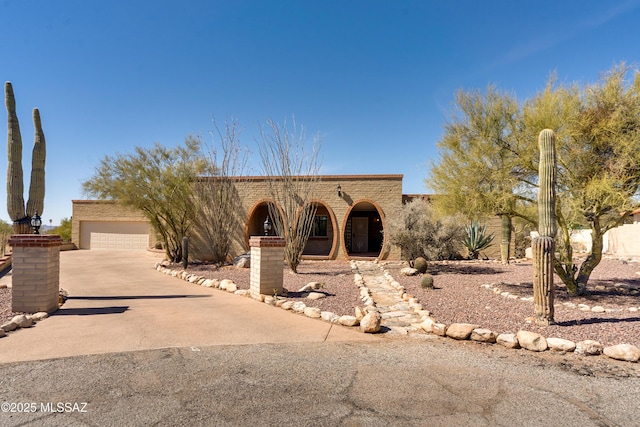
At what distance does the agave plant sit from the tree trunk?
34.1 feet

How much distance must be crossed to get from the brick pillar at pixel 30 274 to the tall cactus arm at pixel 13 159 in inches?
306

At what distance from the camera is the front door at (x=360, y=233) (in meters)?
20.7

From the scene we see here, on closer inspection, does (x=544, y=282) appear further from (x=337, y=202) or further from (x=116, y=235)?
(x=116, y=235)

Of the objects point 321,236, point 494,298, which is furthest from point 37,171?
point 494,298

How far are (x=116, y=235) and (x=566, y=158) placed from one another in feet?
76.9

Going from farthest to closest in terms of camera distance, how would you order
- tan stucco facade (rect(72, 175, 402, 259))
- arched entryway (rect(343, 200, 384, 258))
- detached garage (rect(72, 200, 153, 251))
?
detached garage (rect(72, 200, 153, 251)), arched entryway (rect(343, 200, 384, 258)), tan stucco facade (rect(72, 175, 402, 259))

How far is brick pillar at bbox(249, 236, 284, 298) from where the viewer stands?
8.09 m

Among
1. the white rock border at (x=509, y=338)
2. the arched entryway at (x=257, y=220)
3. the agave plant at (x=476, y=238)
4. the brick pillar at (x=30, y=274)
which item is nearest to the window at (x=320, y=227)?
the arched entryway at (x=257, y=220)

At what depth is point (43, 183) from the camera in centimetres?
1275

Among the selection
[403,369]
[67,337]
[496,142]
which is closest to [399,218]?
[496,142]

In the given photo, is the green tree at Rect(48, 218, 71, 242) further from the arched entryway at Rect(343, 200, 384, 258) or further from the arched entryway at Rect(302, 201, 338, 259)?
the arched entryway at Rect(343, 200, 384, 258)

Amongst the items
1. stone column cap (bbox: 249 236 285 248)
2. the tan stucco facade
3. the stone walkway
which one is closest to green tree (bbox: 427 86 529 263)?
the stone walkway

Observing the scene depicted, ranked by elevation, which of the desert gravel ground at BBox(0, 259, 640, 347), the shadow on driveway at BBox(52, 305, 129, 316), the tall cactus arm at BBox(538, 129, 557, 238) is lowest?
the shadow on driveway at BBox(52, 305, 129, 316)

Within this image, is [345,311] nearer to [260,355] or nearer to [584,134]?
[260,355]
